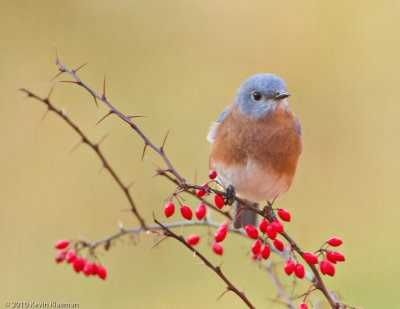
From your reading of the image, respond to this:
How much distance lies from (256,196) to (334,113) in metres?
2.35

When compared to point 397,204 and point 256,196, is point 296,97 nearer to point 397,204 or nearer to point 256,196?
point 397,204

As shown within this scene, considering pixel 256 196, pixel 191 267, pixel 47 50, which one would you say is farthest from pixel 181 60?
pixel 256 196

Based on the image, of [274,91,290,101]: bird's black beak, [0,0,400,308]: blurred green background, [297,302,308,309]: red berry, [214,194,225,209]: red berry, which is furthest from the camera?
[0,0,400,308]: blurred green background

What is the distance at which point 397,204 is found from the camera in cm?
467

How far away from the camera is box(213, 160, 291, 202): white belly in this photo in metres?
2.71

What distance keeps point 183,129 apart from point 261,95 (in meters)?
2.22

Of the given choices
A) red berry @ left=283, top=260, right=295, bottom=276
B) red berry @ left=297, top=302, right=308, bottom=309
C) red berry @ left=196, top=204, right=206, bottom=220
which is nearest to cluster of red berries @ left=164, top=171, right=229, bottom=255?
red berry @ left=196, top=204, right=206, bottom=220

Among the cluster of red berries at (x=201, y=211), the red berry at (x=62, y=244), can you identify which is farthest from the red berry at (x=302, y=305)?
the red berry at (x=62, y=244)

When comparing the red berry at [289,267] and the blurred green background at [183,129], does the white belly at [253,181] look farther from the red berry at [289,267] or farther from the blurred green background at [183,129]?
the blurred green background at [183,129]

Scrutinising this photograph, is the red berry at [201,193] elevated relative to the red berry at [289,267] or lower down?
elevated

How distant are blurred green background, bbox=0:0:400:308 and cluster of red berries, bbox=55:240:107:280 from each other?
1.59 m

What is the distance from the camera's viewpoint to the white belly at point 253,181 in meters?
2.71

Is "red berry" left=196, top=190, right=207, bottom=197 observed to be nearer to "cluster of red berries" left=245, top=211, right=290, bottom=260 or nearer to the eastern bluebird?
"cluster of red berries" left=245, top=211, right=290, bottom=260

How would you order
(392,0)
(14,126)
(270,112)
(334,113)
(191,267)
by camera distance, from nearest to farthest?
(270,112)
(191,267)
(14,126)
(334,113)
(392,0)
